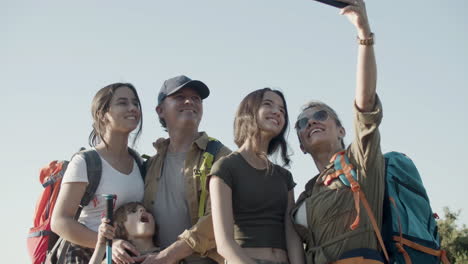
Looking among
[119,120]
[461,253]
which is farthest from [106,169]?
[461,253]

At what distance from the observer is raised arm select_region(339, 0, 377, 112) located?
450 cm

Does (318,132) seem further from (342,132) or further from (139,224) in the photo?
(139,224)

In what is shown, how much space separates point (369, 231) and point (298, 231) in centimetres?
61

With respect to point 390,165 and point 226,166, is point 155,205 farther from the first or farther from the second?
point 390,165

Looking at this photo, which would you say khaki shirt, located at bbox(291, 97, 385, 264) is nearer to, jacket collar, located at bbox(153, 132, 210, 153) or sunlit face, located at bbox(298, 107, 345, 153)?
sunlit face, located at bbox(298, 107, 345, 153)

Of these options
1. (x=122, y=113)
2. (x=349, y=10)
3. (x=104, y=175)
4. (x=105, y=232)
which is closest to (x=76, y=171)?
(x=104, y=175)

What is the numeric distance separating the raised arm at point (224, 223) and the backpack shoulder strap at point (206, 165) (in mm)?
687

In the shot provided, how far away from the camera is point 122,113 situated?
570cm

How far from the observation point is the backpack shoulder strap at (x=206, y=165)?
17.5 ft

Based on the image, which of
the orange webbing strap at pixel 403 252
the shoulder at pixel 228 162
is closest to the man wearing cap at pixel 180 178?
the shoulder at pixel 228 162

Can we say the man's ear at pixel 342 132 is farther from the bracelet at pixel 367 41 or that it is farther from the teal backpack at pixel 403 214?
the bracelet at pixel 367 41

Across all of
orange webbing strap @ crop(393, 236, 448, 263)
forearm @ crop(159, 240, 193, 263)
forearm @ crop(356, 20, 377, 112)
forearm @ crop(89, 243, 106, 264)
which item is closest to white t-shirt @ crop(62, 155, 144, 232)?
forearm @ crop(89, 243, 106, 264)

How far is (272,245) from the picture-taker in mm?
4637

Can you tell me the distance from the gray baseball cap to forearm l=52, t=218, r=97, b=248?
5.75ft
